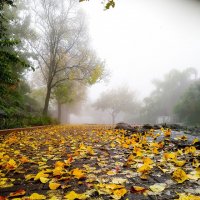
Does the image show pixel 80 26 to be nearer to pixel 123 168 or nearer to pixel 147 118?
pixel 123 168

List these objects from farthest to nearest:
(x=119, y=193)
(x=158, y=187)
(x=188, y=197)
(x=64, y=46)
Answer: (x=64, y=46), (x=158, y=187), (x=119, y=193), (x=188, y=197)

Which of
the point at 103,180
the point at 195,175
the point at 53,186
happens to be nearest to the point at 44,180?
the point at 53,186

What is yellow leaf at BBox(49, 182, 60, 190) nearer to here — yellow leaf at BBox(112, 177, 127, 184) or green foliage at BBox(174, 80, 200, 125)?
yellow leaf at BBox(112, 177, 127, 184)

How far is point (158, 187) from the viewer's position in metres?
2.14

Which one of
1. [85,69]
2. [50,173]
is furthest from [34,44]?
[50,173]

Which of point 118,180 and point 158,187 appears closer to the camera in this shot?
point 158,187

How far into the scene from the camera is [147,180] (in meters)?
2.43

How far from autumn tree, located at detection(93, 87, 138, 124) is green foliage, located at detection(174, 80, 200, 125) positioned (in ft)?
69.9

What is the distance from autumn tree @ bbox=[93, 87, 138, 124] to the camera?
5766 cm

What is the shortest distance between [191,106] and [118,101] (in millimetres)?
23951

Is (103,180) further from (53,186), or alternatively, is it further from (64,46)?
(64,46)

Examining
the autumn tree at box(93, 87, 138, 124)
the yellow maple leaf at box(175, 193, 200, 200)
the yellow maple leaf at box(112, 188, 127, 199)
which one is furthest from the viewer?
the autumn tree at box(93, 87, 138, 124)

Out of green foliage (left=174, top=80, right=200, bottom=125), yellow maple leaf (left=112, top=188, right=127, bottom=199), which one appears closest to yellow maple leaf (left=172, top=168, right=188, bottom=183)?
yellow maple leaf (left=112, top=188, right=127, bottom=199)

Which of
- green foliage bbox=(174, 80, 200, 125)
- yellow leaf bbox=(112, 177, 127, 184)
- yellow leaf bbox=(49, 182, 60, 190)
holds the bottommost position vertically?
yellow leaf bbox=(49, 182, 60, 190)
